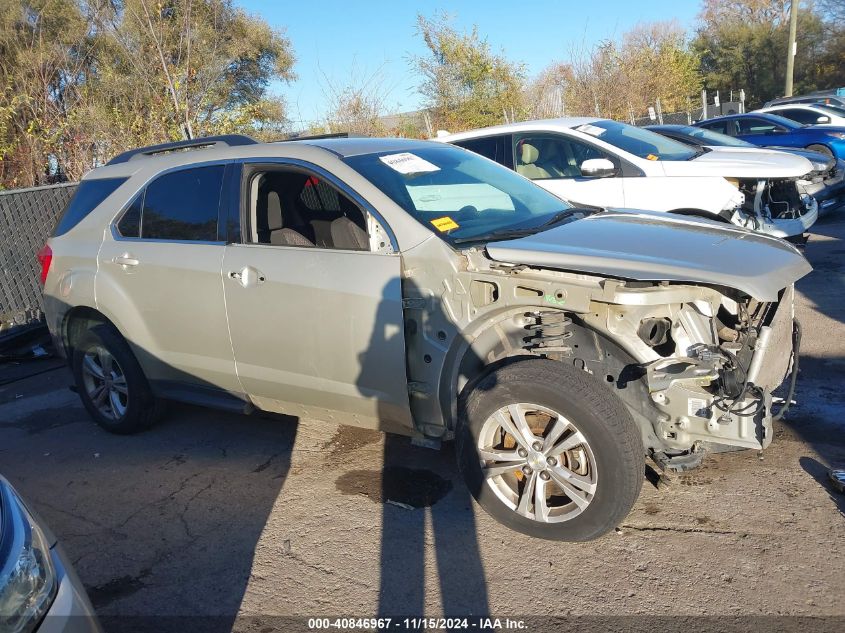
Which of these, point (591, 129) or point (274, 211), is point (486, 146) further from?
point (274, 211)

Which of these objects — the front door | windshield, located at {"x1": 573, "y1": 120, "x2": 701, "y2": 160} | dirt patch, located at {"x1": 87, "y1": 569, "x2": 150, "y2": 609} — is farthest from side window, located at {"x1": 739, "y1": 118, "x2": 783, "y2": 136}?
dirt patch, located at {"x1": 87, "y1": 569, "x2": 150, "y2": 609}

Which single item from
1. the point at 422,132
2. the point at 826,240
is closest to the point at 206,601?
the point at 826,240

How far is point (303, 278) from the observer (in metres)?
3.92

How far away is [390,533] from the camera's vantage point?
3574mm

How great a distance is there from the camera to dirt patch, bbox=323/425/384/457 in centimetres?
462

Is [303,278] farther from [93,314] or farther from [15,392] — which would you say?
[15,392]

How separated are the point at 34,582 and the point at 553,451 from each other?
82.4 inches

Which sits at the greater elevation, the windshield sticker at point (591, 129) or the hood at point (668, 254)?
the windshield sticker at point (591, 129)


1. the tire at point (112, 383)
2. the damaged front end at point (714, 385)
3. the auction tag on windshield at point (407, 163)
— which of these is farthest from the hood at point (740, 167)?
the tire at point (112, 383)

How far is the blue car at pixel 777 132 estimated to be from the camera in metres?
13.8

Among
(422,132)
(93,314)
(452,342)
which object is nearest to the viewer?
(452,342)

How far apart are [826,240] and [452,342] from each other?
7707mm

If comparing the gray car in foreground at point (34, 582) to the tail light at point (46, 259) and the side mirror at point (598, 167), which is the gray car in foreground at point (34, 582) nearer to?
the tail light at point (46, 259)

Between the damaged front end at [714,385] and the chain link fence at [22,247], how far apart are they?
7385mm
